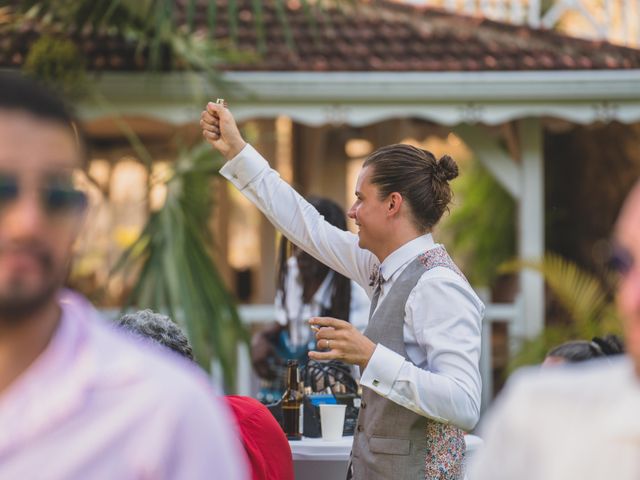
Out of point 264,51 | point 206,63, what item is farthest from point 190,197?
point 264,51

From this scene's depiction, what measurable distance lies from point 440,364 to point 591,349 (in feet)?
3.68

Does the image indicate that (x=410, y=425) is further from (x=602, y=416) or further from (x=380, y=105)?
(x=380, y=105)

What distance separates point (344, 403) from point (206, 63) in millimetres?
4116

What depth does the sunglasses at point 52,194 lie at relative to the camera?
1.31m

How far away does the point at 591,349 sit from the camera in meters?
3.78

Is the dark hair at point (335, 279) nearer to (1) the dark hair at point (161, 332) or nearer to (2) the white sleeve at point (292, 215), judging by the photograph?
(2) the white sleeve at point (292, 215)

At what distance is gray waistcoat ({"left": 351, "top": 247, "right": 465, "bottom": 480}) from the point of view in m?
2.95

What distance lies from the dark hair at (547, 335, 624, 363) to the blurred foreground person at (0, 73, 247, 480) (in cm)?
259

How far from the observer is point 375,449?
117 inches

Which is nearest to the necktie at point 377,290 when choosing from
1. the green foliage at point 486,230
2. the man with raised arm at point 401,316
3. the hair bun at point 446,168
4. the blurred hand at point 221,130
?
the man with raised arm at point 401,316

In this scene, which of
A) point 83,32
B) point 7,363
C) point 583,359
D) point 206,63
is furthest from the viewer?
point 83,32

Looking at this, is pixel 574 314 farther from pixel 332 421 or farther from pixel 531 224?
pixel 332 421

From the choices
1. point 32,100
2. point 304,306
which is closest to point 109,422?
point 32,100

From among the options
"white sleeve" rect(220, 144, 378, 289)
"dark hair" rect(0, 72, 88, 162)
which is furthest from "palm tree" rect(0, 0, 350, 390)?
"dark hair" rect(0, 72, 88, 162)
